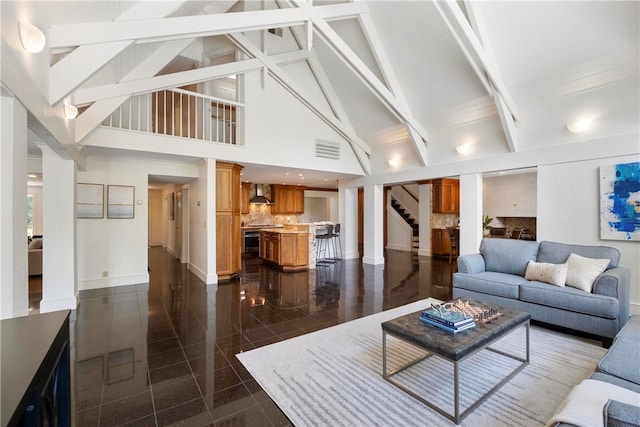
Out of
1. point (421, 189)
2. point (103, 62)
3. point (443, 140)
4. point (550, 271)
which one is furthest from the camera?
point (421, 189)

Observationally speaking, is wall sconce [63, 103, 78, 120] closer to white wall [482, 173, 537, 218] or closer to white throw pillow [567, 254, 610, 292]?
white throw pillow [567, 254, 610, 292]

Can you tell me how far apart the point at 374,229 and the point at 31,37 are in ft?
22.2

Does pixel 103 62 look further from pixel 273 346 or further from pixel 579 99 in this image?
pixel 579 99

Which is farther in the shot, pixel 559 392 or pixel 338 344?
pixel 338 344

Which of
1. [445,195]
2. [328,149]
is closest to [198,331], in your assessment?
[328,149]

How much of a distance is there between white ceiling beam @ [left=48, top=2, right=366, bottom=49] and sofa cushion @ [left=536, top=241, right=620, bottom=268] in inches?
185

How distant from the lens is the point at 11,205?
6.58ft

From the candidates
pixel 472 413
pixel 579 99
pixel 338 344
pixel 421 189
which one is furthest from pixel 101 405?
pixel 421 189

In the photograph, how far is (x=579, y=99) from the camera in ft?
13.4

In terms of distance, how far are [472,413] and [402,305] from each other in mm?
2235

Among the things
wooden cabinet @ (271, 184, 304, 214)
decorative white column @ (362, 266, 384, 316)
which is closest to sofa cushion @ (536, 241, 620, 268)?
decorative white column @ (362, 266, 384, 316)

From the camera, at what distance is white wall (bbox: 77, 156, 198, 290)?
5.06 m

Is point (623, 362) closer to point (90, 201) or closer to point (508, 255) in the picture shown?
point (508, 255)

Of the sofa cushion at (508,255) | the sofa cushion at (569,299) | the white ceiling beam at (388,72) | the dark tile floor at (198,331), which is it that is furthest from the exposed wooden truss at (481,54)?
the dark tile floor at (198,331)
